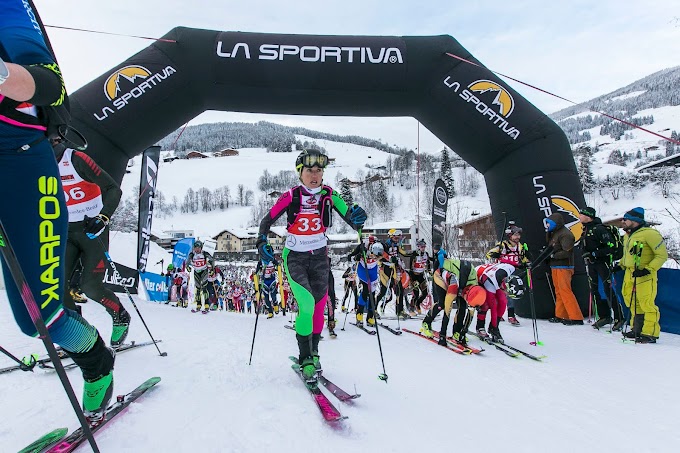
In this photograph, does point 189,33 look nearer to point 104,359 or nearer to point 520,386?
point 104,359

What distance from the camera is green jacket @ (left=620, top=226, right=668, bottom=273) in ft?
17.9

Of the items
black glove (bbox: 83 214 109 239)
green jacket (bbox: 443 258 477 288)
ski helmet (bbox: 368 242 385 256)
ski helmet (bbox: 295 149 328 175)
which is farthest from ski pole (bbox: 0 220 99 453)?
ski helmet (bbox: 368 242 385 256)

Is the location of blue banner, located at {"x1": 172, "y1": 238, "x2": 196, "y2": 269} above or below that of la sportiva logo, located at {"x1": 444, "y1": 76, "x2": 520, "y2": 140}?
below

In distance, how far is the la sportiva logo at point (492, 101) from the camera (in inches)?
294

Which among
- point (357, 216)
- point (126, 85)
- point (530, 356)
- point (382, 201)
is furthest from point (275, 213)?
point (382, 201)

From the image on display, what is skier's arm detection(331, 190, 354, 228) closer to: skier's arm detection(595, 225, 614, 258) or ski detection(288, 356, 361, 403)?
ski detection(288, 356, 361, 403)

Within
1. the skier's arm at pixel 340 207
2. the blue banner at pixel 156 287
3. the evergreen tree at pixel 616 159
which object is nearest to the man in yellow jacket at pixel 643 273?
the skier's arm at pixel 340 207

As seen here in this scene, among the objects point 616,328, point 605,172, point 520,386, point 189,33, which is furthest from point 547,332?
point 605,172

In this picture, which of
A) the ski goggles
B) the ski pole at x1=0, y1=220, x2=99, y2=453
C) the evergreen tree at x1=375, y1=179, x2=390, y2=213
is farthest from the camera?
the evergreen tree at x1=375, y1=179, x2=390, y2=213

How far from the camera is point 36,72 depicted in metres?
1.45

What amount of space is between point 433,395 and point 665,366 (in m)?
3.12

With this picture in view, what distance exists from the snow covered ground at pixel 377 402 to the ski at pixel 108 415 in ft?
0.20

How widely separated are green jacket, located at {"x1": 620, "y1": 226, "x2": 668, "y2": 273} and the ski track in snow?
1205mm

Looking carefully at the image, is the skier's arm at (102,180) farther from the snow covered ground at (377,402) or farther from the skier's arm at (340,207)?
the skier's arm at (340,207)
